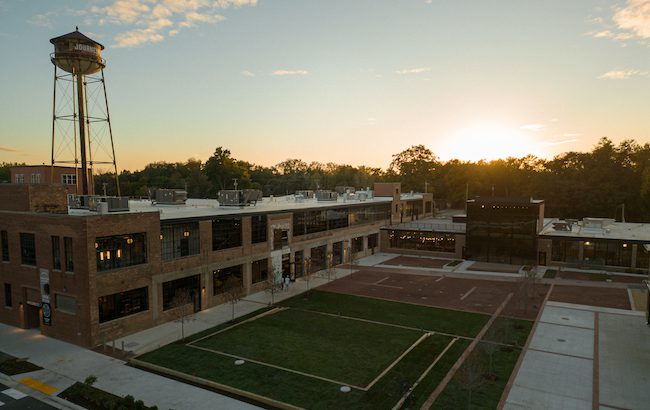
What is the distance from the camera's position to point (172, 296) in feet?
104

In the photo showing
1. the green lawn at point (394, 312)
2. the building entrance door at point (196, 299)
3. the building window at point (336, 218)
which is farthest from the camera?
the building window at point (336, 218)

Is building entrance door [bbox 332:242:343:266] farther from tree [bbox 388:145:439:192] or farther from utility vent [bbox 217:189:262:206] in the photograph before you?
tree [bbox 388:145:439:192]

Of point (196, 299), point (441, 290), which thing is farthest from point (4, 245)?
point (441, 290)

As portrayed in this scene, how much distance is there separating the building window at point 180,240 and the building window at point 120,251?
184 cm

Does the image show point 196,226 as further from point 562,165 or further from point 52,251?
point 562,165

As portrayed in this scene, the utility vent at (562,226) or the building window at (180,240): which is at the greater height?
the building window at (180,240)

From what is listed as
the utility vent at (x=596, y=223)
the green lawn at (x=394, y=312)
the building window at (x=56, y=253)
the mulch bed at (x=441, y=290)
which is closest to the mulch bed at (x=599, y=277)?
the mulch bed at (x=441, y=290)

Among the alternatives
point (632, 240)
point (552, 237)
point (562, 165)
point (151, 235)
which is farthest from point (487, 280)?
point (562, 165)

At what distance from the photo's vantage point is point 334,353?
25.0 meters

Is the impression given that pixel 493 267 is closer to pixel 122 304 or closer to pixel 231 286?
pixel 231 286

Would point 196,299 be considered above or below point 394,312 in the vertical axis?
above

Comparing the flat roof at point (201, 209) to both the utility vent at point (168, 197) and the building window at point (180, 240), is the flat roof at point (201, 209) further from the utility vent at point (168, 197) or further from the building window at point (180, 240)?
the building window at point (180, 240)

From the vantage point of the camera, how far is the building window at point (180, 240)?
103 feet

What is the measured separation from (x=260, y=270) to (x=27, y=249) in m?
18.6
